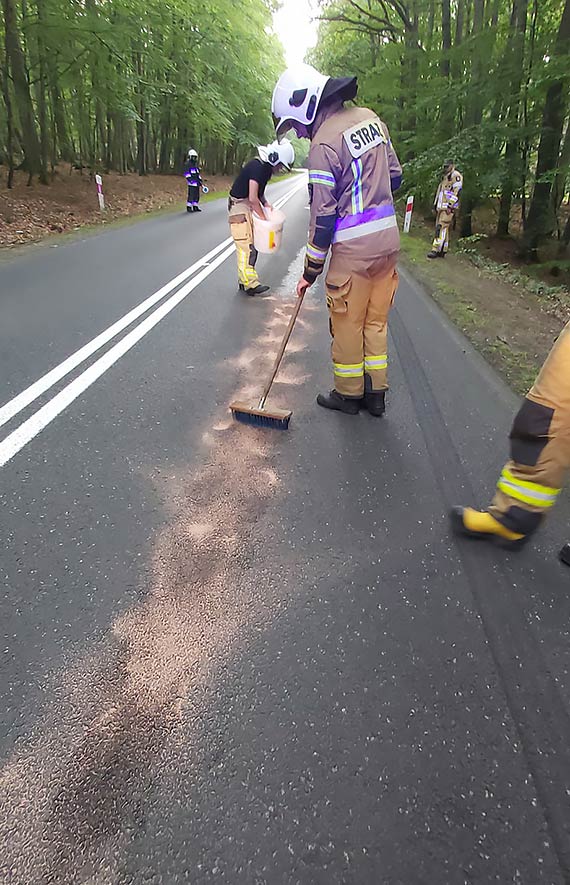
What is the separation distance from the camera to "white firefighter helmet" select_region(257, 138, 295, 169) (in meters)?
5.88

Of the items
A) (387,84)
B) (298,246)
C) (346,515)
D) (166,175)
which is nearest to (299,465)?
(346,515)

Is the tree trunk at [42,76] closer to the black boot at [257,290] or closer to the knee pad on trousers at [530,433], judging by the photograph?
the black boot at [257,290]

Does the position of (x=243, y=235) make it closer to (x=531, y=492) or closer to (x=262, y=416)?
(x=262, y=416)

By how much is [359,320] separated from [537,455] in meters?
1.91

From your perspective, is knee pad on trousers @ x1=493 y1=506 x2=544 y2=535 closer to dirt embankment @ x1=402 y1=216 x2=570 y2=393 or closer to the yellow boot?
the yellow boot

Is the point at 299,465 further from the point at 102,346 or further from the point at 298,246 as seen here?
the point at 298,246

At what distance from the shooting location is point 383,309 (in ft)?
12.8

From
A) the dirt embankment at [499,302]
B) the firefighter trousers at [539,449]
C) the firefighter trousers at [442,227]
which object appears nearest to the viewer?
the firefighter trousers at [539,449]

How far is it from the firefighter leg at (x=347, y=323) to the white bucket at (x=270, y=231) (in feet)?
7.82

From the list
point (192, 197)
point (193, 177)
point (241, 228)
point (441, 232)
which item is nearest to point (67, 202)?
point (192, 197)

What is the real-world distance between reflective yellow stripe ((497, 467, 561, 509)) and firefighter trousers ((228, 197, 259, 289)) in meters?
5.72

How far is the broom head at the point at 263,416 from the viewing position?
3709 millimetres

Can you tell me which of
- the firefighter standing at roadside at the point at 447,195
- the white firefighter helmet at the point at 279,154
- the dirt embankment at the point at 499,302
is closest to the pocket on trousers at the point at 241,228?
the white firefighter helmet at the point at 279,154

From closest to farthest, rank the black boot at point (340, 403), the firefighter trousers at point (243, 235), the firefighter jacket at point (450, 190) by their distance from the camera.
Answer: the black boot at point (340, 403) → the firefighter trousers at point (243, 235) → the firefighter jacket at point (450, 190)
